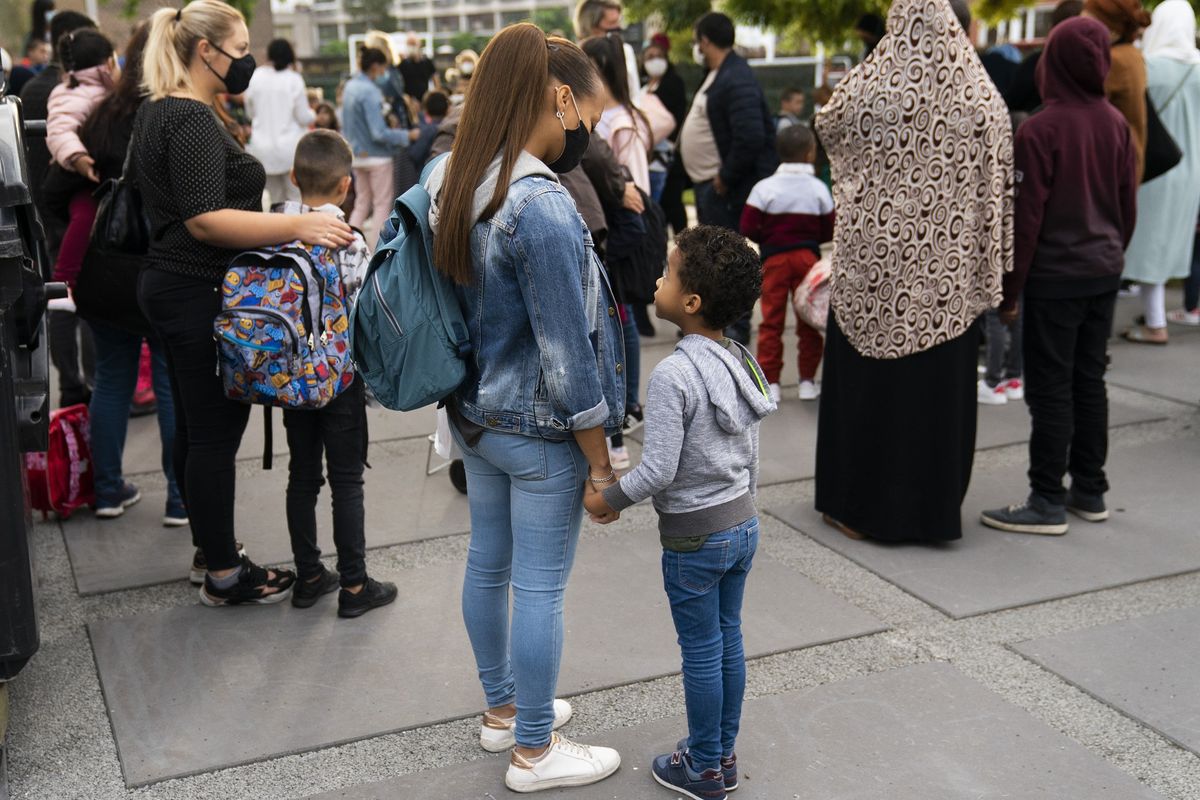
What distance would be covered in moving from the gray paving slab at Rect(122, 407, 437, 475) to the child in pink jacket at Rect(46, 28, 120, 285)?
105cm

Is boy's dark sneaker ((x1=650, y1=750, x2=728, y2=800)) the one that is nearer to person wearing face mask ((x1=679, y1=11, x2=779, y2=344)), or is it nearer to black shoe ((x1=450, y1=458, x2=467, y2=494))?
black shoe ((x1=450, y1=458, x2=467, y2=494))

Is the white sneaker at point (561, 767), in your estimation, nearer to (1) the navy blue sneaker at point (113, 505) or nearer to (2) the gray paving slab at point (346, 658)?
(2) the gray paving slab at point (346, 658)

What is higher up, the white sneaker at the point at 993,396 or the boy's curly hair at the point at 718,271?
the boy's curly hair at the point at 718,271

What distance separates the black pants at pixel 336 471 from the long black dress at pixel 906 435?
5.91 feet

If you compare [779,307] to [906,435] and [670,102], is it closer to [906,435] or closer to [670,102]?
[906,435]

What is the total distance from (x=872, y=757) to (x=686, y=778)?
1.69 ft

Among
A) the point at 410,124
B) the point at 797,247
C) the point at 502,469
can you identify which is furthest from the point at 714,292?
the point at 410,124

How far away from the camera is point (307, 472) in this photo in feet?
13.3

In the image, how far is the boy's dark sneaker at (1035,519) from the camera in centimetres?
476

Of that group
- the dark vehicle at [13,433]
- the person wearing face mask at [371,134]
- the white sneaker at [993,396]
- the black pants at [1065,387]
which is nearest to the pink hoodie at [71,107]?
the dark vehicle at [13,433]

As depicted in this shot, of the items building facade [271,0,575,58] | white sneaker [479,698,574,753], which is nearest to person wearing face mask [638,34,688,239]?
white sneaker [479,698,574,753]

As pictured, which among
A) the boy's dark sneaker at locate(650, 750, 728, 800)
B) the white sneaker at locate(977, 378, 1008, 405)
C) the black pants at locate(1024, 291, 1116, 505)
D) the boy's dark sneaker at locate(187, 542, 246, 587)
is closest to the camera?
the boy's dark sneaker at locate(650, 750, 728, 800)

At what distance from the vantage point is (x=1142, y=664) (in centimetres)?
368

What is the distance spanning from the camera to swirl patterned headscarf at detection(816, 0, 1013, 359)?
13.9 feet
